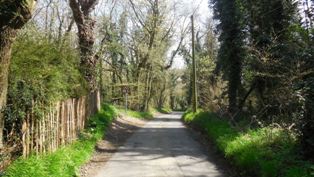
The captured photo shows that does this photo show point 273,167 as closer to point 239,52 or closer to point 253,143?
point 253,143

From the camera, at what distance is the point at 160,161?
1295 cm

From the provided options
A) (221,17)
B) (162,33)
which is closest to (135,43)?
(162,33)

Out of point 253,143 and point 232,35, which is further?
point 232,35

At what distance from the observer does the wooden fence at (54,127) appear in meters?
9.86

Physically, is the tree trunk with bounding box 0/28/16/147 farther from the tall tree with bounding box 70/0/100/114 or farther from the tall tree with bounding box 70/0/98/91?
the tall tree with bounding box 70/0/98/91

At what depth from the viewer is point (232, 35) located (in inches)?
998

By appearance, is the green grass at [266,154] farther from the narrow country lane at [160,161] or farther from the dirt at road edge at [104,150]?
the dirt at road edge at [104,150]

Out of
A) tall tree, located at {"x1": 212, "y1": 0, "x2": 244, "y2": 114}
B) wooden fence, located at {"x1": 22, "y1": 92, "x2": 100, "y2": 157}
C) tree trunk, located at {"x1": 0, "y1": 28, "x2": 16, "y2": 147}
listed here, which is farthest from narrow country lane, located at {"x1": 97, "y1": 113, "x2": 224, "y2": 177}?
tall tree, located at {"x1": 212, "y1": 0, "x2": 244, "y2": 114}

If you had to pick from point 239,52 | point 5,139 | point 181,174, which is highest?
point 239,52

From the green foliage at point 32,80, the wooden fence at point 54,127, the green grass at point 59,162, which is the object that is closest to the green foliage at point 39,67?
the green foliage at point 32,80

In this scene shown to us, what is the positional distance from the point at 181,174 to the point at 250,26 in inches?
543

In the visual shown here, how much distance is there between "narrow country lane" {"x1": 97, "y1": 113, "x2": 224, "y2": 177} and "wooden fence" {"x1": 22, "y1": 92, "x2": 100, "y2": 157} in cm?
164

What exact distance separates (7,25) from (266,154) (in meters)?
6.97

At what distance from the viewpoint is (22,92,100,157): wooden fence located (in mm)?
9863
